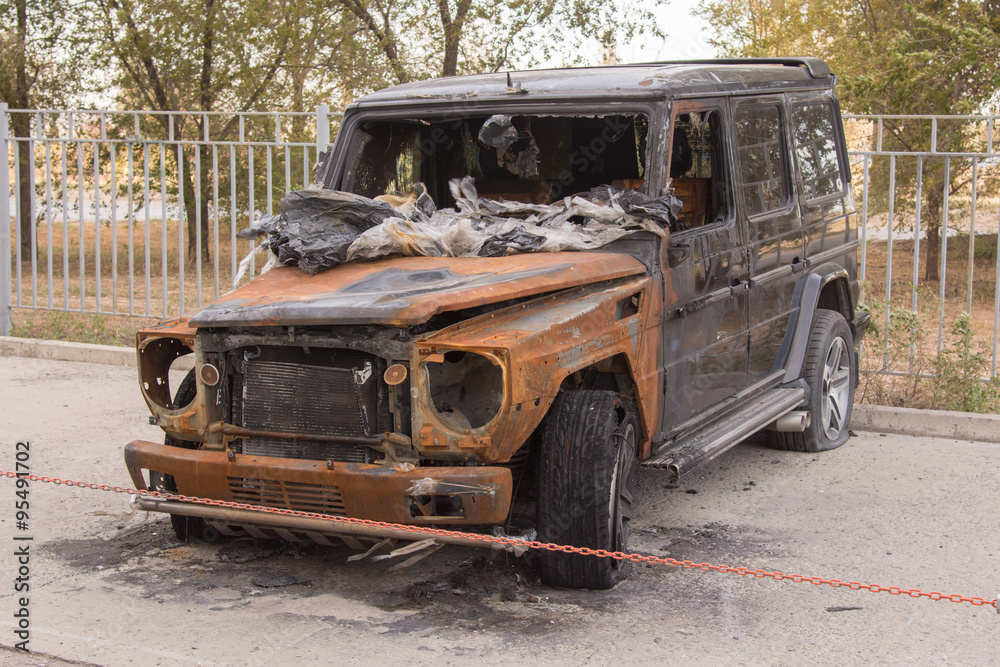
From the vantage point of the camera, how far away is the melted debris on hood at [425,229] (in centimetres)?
457

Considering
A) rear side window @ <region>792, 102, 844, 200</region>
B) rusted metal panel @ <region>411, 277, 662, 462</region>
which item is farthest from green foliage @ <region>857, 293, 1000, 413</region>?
rusted metal panel @ <region>411, 277, 662, 462</region>

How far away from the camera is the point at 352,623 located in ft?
12.5

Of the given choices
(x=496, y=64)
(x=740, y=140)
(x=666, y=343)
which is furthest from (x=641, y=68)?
(x=496, y=64)

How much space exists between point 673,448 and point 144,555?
7.82 ft

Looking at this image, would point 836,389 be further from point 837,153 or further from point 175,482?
point 175,482

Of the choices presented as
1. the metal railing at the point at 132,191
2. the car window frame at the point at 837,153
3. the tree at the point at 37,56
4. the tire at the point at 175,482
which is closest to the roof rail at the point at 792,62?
the car window frame at the point at 837,153

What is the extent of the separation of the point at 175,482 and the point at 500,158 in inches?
96.8

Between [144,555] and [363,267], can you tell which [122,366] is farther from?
[363,267]

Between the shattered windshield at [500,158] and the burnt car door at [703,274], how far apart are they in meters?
0.31

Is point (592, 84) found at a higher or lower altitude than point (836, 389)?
higher

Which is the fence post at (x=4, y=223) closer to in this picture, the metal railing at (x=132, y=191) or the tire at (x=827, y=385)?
the metal railing at (x=132, y=191)

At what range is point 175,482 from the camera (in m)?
4.09

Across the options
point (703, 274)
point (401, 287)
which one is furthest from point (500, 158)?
point (401, 287)

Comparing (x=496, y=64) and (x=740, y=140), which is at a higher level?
(x=496, y=64)
